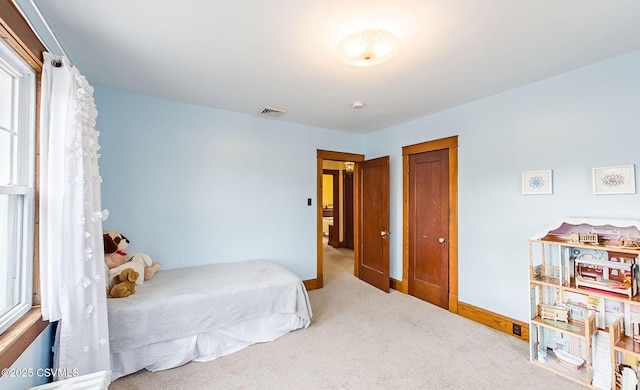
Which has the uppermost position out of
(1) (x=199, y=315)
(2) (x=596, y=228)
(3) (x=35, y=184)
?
(3) (x=35, y=184)

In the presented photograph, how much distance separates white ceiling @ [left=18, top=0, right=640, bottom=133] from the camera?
1548mm

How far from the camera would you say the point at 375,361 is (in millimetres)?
2260

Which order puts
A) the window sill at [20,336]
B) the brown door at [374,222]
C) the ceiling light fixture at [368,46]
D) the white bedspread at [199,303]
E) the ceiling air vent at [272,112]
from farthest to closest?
1. the brown door at [374,222]
2. the ceiling air vent at [272,112]
3. the white bedspread at [199,303]
4. the ceiling light fixture at [368,46]
5. the window sill at [20,336]

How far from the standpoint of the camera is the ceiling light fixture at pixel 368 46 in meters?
1.65

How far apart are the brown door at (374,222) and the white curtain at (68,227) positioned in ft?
10.7

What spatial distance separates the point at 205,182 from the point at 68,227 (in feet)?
5.78

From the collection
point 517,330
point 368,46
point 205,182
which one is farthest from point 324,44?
point 517,330

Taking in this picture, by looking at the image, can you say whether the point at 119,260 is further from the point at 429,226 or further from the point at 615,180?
the point at 615,180

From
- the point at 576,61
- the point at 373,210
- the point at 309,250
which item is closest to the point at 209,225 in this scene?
the point at 309,250

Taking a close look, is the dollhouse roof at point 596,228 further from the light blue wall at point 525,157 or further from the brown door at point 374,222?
the brown door at point 374,222

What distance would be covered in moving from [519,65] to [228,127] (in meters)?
3.07

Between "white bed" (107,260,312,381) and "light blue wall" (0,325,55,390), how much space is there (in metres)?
0.38

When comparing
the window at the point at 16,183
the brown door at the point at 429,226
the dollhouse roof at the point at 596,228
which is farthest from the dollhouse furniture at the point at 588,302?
the window at the point at 16,183

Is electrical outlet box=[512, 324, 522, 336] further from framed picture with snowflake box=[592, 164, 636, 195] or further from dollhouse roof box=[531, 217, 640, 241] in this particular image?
framed picture with snowflake box=[592, 164, 636, 195]
